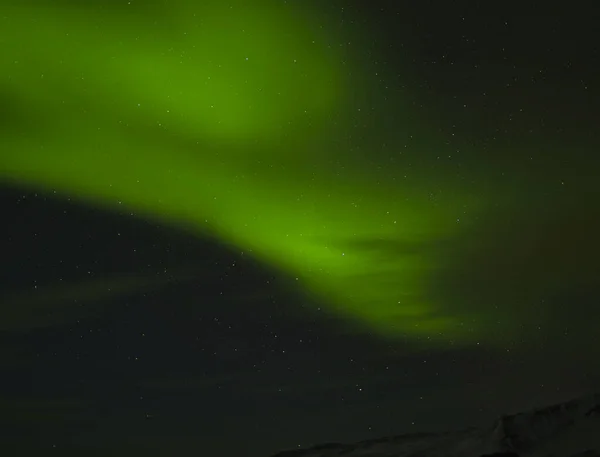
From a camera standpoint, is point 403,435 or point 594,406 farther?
point 403,435

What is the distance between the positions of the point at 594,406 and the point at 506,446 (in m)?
23.5

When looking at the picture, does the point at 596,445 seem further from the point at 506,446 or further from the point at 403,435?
the point at 403,435

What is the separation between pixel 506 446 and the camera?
99625 millimetres

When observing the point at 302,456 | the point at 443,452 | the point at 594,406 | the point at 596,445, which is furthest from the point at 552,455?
the point at 302,456

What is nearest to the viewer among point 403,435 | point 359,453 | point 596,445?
point 596,445

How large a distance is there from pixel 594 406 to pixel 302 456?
4175 cm

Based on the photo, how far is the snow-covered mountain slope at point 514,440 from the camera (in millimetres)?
98562

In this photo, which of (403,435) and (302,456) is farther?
(403,435)

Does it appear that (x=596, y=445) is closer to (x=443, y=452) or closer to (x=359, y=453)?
(x=443, y=452)

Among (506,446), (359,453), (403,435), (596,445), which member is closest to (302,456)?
(359,453)

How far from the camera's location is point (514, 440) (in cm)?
10362

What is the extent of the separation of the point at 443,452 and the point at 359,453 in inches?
614

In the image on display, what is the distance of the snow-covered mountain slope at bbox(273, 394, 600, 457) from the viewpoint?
98.6 metres

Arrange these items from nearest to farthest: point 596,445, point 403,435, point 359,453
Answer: point 596,445 → point 359,453 → point 403,435
